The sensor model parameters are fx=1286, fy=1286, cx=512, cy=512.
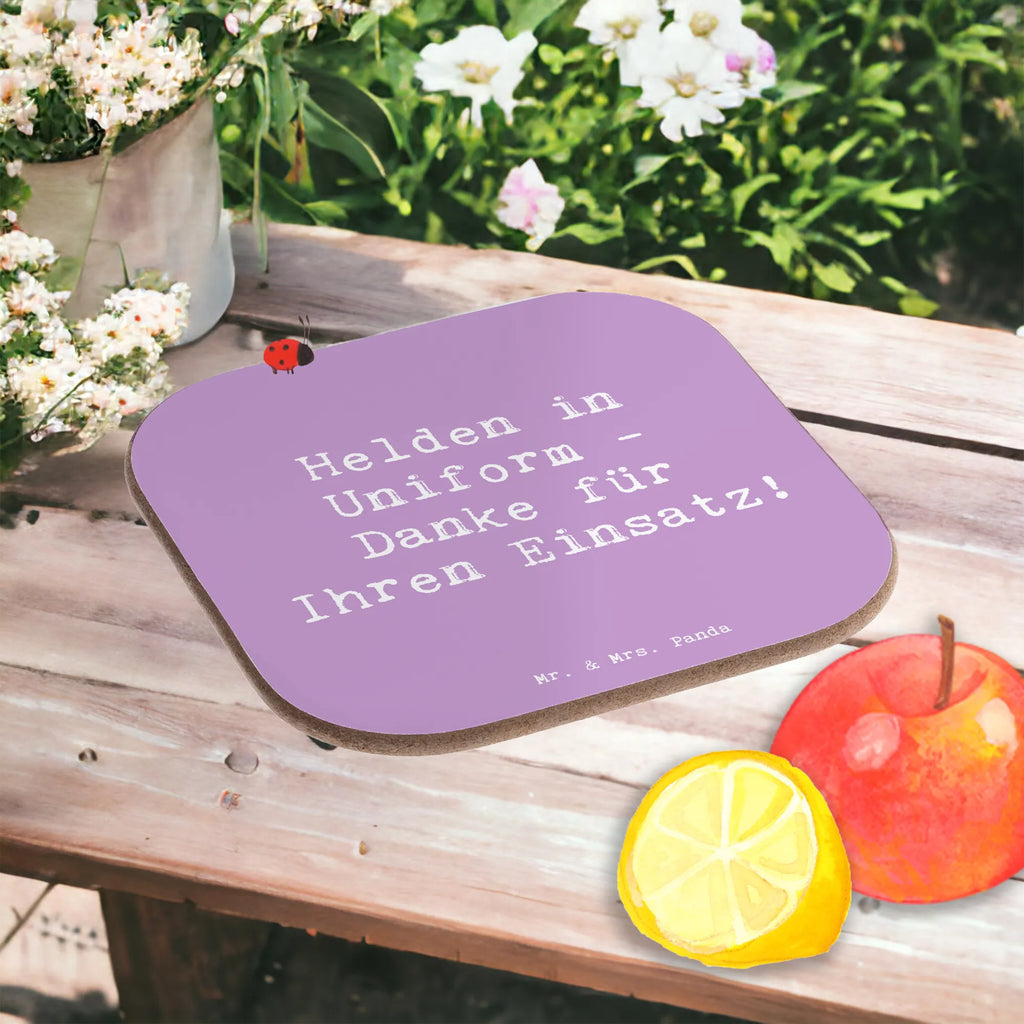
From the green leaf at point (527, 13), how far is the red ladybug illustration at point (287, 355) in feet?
2.42

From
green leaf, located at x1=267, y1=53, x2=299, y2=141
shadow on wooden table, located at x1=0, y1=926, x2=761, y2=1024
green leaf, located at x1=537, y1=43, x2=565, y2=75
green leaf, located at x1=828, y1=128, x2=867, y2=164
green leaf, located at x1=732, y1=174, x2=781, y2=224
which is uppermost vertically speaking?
green leaf, located at x1=267, y1=53, x2=299, y2=141

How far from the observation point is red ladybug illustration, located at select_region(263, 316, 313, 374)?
3.45 feet

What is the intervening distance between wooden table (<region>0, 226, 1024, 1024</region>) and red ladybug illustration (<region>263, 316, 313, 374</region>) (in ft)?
0.49

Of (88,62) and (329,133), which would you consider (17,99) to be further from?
(329,133)

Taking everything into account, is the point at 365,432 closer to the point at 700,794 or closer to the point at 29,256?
the point at 29,256

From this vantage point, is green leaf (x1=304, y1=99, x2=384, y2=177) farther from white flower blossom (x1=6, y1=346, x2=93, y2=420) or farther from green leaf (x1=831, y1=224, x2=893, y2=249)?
green leaf (x1=831, y1=224, x2=893, y2=249)

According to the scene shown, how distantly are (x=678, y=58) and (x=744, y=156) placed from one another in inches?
11.9

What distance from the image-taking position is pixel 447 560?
0.87 m

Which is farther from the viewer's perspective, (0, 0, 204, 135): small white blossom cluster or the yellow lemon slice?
(0, 0, 204, 135): small white blossom cluster

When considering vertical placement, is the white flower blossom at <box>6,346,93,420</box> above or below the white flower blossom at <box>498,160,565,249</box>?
above

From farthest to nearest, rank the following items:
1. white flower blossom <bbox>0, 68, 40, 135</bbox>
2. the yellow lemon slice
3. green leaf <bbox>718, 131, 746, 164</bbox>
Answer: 1. green leaf <bbox>718, 131, 746, 164</bbox>
2. white flower blossom <bbox>0, 68, 40, 135</bbox>
3. the yellow lemon slice

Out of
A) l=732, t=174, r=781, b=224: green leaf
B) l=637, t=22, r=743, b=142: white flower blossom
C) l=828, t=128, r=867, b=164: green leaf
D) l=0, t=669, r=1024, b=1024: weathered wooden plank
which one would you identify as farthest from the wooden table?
l=828, t=128, r=867, b=164: green leaf

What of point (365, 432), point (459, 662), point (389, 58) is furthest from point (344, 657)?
point (389, 58)

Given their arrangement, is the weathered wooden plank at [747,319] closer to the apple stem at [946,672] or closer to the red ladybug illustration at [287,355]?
the red ladybug illustration at [287,355]
